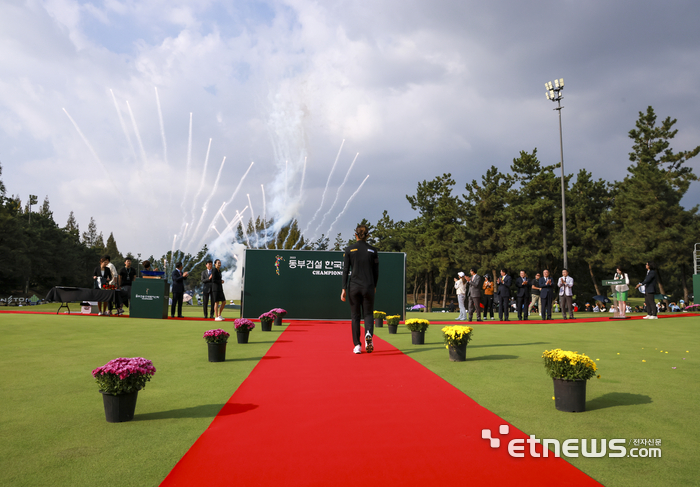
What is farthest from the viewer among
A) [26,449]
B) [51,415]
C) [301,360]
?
[301,360]

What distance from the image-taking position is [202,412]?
409 centimetres

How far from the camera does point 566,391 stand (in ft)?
13.3

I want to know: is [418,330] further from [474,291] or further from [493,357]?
[474,291]

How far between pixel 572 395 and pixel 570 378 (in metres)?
0.15

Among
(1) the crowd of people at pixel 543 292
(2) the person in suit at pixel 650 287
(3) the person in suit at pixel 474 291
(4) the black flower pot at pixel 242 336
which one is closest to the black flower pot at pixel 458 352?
(4) the black flower pot at pixel 242 336

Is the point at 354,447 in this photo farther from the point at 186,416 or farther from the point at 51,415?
the point at 51,415

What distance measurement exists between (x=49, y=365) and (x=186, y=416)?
384 centimetres

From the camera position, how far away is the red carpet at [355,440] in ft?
8.81

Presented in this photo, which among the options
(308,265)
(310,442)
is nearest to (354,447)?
(310,442)

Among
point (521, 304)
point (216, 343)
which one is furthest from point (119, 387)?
point (521, 304)

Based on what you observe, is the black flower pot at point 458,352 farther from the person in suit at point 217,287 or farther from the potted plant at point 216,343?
the person in suit at point 217,287

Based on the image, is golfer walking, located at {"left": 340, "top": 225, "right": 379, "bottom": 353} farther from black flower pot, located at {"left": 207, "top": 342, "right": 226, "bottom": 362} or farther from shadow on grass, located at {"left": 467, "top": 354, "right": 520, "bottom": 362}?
black flower pot, located at {"left": 207, "top": 342, "right": 226, "bottom": 362}

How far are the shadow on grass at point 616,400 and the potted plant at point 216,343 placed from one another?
4.90m

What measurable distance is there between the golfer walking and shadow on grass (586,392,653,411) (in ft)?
12.2
